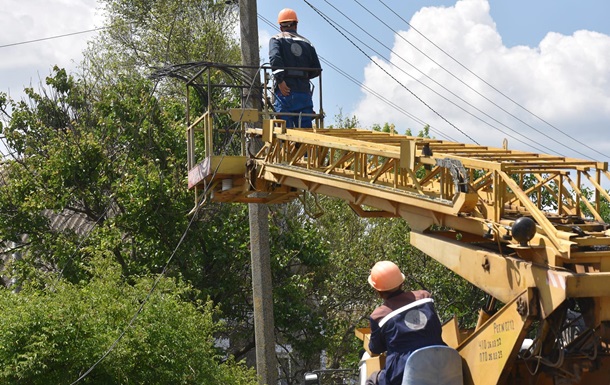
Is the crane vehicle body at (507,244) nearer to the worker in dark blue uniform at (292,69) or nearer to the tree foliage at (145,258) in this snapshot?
the worker in dark blue uniform at (292,69)

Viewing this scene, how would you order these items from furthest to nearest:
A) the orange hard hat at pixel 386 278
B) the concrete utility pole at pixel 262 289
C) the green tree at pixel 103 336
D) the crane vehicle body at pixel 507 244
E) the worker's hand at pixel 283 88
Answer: the concrete utility pole at pixel 262 289
the worker's hand at pixel 283 88
the green tree at pixel 103 336
the orange hard hat at pixel 386 278
the crane vehicle body at pixel 507 244

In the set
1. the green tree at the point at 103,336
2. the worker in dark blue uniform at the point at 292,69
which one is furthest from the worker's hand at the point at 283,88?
the green tree at the point at 103,336

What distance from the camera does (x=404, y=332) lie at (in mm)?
9148

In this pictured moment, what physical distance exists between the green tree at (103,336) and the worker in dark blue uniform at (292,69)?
11.6 feet

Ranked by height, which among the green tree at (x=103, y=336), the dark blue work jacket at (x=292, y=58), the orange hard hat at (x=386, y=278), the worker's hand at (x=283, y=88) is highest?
the dark blue work jacket at (x=292, y=58)

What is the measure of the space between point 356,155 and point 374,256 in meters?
17.7

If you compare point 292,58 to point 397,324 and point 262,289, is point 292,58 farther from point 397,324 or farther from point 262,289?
point 397,324

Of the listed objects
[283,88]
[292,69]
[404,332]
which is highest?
[292,69]

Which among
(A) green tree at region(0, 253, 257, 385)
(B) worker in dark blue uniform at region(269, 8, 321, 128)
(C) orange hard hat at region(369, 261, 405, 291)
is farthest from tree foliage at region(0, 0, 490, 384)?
(C) orange hard hat at region(369, 261, 405, 291)

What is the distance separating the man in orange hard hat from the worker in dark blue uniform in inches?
242

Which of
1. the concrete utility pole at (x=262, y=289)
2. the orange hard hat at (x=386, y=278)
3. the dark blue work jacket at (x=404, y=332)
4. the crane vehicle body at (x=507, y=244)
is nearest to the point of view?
the crane vehicle body at (x=507, y=244)

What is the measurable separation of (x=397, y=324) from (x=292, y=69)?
6.82 meters

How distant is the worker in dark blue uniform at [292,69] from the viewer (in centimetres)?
1543

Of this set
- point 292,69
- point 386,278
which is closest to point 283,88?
point 292,69
